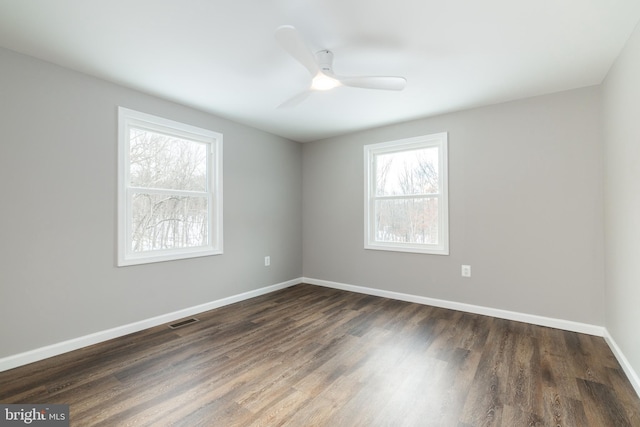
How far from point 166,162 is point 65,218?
3.54 feet

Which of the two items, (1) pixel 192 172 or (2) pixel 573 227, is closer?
(2) pixel 573 227

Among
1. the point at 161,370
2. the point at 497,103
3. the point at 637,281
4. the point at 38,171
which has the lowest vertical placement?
the point at 161,370

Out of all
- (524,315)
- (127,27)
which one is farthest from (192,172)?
(524,315)

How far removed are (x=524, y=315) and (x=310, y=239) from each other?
2.99m

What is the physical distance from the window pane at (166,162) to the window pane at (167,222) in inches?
5.9

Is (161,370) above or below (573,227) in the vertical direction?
below

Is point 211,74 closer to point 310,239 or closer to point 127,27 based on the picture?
point 127,27

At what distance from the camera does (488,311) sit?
3.25 metres

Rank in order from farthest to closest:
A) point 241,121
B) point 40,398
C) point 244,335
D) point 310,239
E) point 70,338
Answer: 1. point 310,239
2. point 241,121
3. point 244,335
4. point 70,338
5. point 40,398

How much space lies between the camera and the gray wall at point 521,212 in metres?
2.77

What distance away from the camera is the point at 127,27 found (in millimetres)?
1931

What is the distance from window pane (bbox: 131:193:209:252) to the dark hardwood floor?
0.90 meters

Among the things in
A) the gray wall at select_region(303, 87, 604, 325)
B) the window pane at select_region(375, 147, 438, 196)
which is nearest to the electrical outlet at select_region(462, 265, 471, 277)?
the gray wall at select_region(303, 87, 604, 325)

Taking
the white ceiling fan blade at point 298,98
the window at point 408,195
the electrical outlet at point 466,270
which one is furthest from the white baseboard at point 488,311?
the white ceiling fan blade at point 298,98
